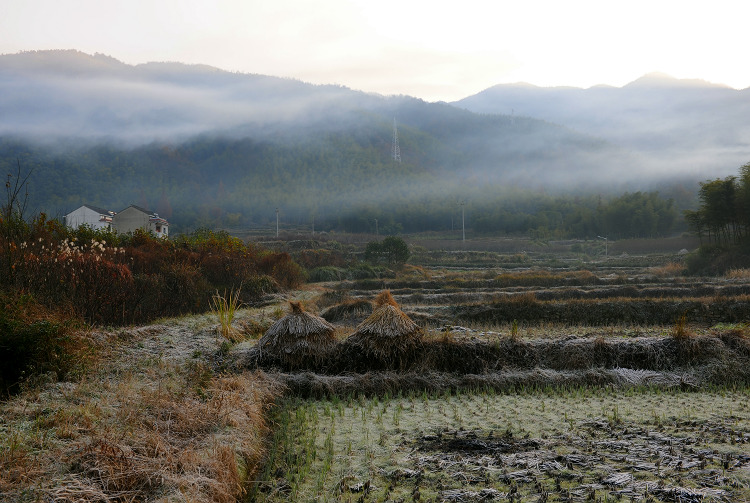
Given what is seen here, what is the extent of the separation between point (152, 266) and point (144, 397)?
10.1 meters

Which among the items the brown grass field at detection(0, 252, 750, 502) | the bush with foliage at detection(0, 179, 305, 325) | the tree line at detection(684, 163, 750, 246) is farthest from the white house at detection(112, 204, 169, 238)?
the tree line at detection(684, 163, 750, 246)

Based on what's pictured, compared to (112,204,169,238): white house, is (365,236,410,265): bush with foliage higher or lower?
lower

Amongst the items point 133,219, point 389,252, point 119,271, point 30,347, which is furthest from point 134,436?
point 133,219

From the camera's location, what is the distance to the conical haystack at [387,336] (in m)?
9.91

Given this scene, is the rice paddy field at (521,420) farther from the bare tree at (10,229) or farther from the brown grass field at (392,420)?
the bare tree at (10,229)

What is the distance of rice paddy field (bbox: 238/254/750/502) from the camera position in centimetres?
487

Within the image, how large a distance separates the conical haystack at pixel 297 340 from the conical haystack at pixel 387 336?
537 millimetres

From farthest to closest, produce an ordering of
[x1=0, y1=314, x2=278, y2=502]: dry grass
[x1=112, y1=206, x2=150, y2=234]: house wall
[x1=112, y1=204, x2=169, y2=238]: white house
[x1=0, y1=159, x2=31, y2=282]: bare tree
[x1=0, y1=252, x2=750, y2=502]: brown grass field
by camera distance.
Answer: [x1=112, y1=206, x2=150, y2=234]: house wall < [x1=112, y1=204, x2=169, y2=238]: white house < [x1=0, y1=159, x2=31, y2=282]: bare tree < [x1=0, y1=252, x2=750, y2=502]: brown grass field < [x1=0, y1=314, x2=278, y2=502]: dry grass

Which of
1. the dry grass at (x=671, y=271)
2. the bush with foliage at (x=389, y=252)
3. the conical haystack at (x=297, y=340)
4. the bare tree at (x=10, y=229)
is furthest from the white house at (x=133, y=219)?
the conical haystack at (x=297, y=340)

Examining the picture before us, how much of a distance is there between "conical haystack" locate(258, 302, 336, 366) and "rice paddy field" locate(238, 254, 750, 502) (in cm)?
18

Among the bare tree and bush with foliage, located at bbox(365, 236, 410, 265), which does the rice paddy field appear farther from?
bush with foliage, located at bbox(365, 236, 410, 265)

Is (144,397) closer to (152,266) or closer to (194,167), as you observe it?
(152,266)

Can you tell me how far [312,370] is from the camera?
1002cm

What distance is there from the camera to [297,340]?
10031mm
